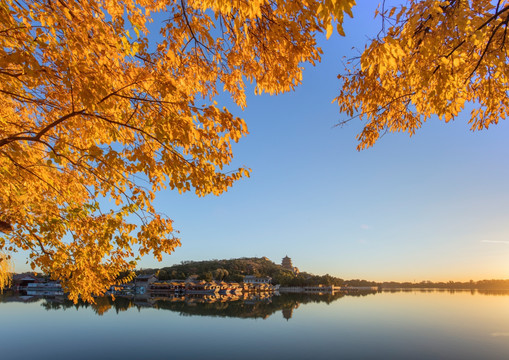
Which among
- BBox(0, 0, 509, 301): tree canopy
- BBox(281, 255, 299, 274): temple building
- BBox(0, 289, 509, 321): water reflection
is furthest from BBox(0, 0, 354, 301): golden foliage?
BBox(281, 255, 299, 274): temple building

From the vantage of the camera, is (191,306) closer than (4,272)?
No

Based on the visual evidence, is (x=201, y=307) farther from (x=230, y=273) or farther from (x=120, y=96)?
(x=230, y=273)

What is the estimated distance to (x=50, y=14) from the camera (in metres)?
3.03

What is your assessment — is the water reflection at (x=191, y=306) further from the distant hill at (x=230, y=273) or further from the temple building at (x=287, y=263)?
the temple building at (x=287, y=263)

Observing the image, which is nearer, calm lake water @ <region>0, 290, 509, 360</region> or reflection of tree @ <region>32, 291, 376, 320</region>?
calm lake water @ <region>0, 290, 509, 360</region>

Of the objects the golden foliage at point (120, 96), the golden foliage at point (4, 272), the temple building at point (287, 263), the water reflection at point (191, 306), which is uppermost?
the golden foliage at point (120, 96)

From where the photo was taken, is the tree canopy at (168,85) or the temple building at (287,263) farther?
the temple building at (287,263)

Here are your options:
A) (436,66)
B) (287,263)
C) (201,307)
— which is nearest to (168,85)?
(436,66)

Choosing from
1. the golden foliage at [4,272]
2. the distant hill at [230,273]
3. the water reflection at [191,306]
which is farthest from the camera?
the distant hill at [230,273]

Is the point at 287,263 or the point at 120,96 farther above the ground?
the point at 120,96

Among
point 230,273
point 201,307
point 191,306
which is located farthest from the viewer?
point 230,273

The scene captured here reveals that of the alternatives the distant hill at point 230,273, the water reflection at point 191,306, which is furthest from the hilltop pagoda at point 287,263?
the water reflection at point 191,306

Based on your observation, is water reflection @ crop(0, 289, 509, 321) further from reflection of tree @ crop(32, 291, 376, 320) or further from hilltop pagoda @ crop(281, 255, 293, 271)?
hilltop pagoda @ crop(281, 255, 293, 271)

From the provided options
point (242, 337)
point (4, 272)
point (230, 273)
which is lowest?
point (230, 273)
